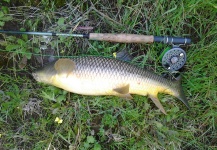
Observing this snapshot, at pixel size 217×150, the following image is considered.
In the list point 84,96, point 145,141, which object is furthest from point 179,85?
point 84,96

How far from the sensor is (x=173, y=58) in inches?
120

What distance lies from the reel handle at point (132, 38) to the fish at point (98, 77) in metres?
0.23

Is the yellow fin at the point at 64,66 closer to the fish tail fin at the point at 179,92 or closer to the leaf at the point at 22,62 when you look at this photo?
the leaf at the point at 22,62

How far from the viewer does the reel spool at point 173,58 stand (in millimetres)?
3031

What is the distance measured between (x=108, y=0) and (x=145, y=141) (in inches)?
65.2

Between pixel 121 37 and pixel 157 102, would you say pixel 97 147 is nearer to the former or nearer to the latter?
pixel 157 102

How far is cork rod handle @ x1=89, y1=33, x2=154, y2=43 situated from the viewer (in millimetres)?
2939

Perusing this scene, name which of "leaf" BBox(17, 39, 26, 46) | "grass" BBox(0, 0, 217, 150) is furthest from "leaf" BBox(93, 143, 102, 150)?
"leaf" BBox(17, 39, 26, 46)

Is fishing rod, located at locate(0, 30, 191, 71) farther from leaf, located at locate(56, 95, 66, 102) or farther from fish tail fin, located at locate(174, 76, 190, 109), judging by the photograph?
leaf, located at locate(56, 95, 66, 102)

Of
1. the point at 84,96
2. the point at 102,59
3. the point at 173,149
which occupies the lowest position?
the point at 173,149

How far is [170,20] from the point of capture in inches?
124

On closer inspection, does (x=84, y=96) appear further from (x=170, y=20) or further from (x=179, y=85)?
(x=170, y=20)

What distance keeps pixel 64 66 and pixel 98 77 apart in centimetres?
36

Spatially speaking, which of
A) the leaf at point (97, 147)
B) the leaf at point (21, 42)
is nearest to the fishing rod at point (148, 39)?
the leaf at point (21, 42)
